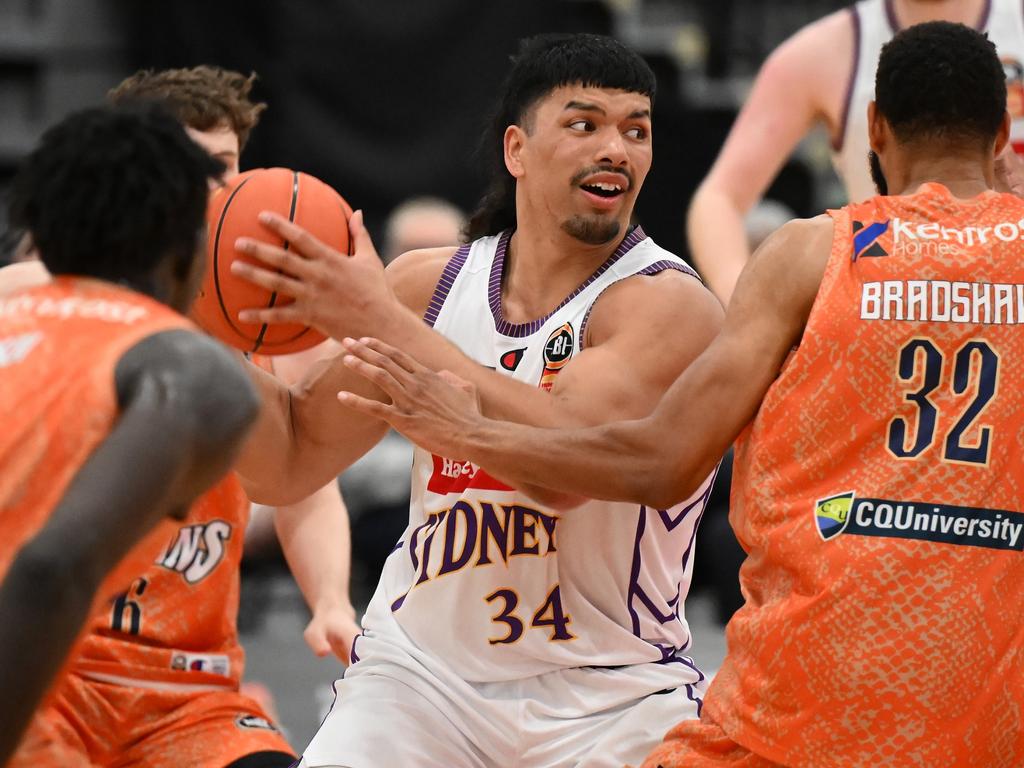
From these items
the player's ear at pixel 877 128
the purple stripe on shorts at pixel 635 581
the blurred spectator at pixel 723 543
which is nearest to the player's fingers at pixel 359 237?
the purple stripe on shorts at pixel 635 581

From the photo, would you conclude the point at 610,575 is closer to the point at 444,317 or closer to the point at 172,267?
the point at 444,317

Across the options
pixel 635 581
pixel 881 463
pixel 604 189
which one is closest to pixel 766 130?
pixel 604 189

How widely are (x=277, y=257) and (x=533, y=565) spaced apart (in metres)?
1.09

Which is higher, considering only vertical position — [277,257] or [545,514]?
[277,257]

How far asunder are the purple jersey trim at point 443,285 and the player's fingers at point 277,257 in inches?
28.3

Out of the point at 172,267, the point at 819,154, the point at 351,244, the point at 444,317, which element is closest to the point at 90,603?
the point at 172,267

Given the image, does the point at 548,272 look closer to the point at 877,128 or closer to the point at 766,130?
the point at 877,128

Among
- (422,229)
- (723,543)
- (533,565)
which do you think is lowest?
(723,543)

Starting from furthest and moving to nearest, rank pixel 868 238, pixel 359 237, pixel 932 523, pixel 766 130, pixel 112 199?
pixel 766 130, pixel 359 237, pixel 868 238, pixel 932 523, pixel 112 199

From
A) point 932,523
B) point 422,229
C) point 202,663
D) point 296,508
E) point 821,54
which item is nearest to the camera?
point 932,523

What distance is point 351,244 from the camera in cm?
427

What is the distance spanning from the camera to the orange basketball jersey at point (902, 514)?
11.4ft

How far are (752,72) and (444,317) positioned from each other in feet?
28.2

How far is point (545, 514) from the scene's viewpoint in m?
4.37
